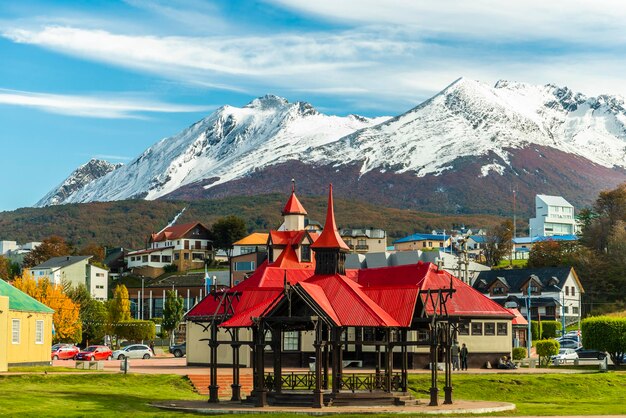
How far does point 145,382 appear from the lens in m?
55.4

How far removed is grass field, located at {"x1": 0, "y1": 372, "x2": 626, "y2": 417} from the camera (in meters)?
43.9

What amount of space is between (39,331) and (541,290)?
259ft

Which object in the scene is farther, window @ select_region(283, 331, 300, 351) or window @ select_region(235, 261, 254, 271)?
window @ select_region(235, 261, 254, 271)

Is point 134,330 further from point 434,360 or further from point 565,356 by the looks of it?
point 434,360

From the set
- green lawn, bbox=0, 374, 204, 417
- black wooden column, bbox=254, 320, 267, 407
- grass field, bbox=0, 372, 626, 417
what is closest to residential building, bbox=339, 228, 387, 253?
grass field, bbox=0, 372, 626, 417

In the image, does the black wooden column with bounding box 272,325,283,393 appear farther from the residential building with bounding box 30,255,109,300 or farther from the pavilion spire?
the residential building with bounding box 30,255,109,300

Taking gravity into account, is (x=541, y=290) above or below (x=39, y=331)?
above

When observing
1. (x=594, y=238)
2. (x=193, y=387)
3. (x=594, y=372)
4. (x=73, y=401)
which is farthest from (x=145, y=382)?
(x=594, y=238)

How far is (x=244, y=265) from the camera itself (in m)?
160

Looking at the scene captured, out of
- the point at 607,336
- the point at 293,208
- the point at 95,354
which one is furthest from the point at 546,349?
the point at 95,354

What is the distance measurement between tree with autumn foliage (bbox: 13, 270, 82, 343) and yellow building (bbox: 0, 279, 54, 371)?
34.1 m

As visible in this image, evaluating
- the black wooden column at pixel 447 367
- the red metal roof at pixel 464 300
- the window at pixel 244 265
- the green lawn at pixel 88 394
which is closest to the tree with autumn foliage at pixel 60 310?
the red metal roof at pixel 464 300

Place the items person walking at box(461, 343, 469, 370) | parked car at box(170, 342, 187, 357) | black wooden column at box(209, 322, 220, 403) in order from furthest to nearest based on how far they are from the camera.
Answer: parked car at box(170, 342, 187, 357)
person walking at box(461, 343, 469, 370)
black wooden column at box(209, 322, 220, 403)

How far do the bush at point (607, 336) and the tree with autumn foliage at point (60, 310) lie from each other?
5012cm
